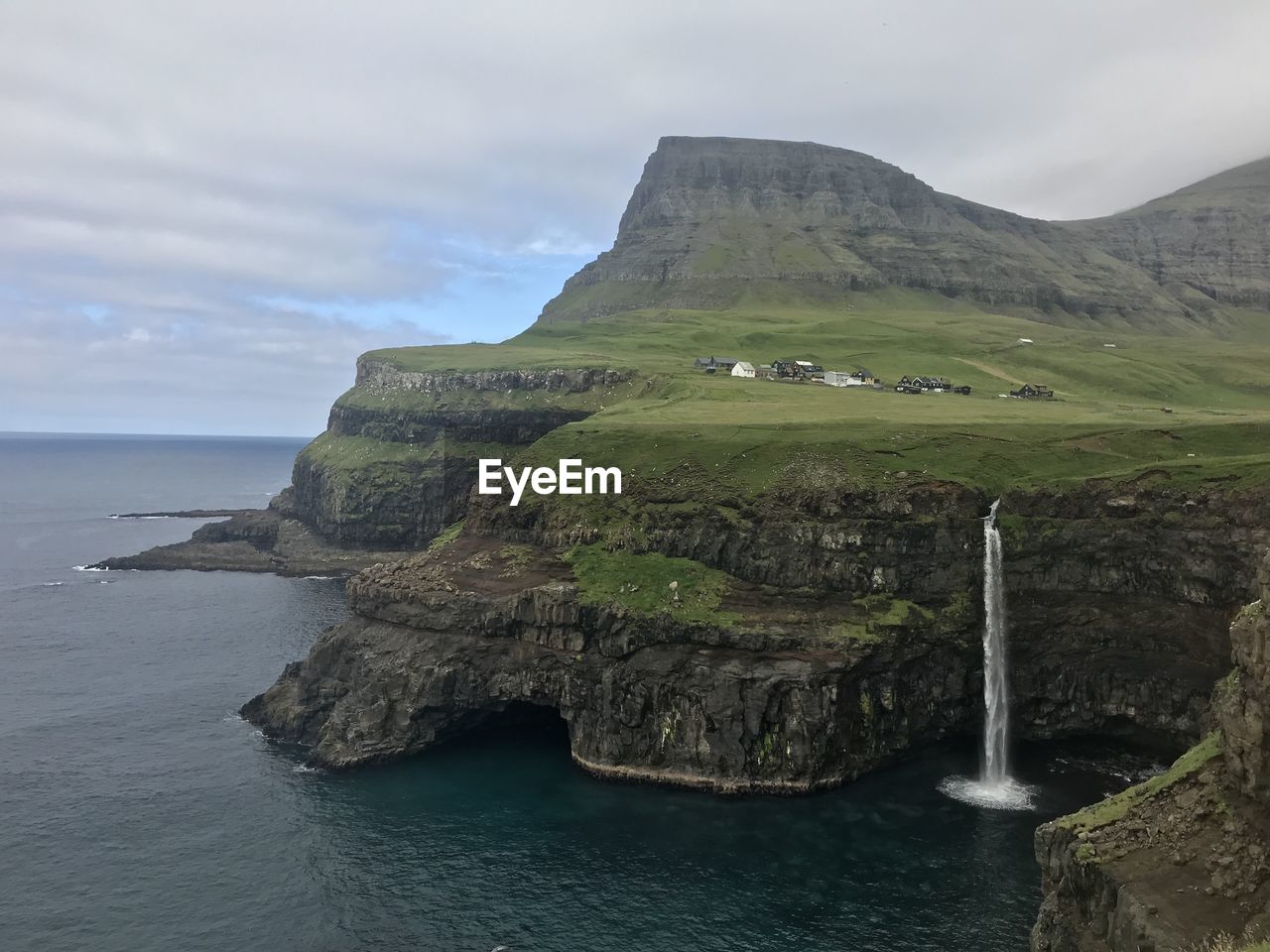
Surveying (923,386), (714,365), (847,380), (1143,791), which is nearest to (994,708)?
(1143,791)

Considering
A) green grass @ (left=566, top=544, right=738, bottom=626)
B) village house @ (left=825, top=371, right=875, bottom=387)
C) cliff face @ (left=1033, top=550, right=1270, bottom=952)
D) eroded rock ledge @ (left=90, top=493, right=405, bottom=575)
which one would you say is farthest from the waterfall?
eroded rock ledge @ (left=90, top=493, right=405, bottom=575)

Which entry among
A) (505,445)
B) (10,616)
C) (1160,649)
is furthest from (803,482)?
(10,616)

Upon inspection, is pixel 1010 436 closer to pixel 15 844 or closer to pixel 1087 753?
pixel 1087 753

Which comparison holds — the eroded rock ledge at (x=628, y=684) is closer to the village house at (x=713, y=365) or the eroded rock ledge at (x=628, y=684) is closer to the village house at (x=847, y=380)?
the village house at (x=847, y=380)

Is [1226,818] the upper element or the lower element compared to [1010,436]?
lower

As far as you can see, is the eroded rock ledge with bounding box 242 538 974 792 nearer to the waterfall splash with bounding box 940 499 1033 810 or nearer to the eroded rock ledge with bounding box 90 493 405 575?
the waterfall splash with bounding box 940 499 1033 810

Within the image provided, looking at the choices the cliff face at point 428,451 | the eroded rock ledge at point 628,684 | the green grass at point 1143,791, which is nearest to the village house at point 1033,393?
the cliff face at point 428,451

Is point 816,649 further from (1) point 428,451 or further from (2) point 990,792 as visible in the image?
(1) point 428,451
